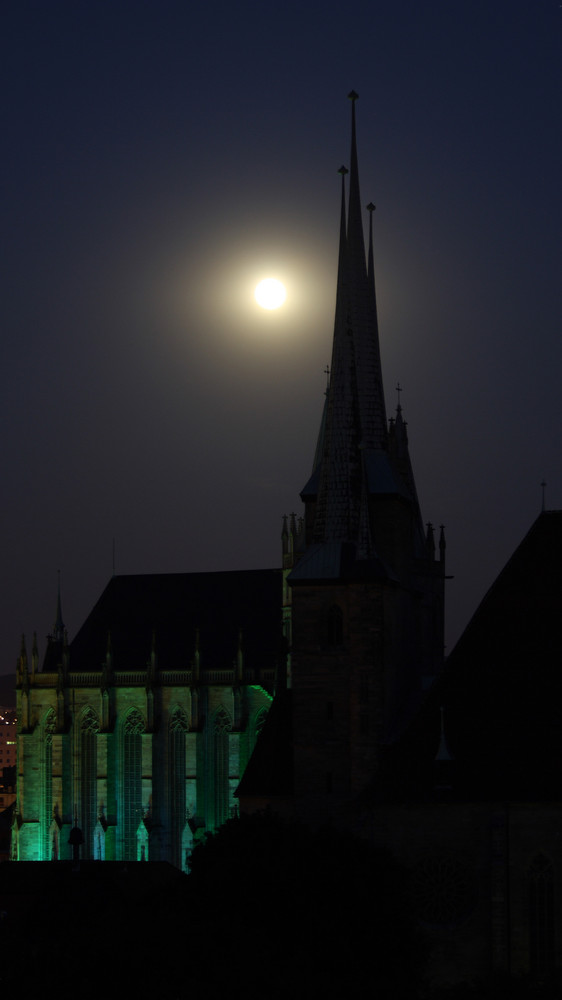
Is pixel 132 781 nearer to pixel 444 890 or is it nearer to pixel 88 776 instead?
pixel 88 776

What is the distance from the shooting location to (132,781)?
106 m

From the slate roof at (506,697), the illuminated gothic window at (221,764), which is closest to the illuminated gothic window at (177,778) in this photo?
the illuminated gothic window at (221,764)

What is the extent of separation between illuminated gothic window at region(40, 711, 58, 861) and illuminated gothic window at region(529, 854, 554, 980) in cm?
4740

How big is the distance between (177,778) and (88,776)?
5.48 metres

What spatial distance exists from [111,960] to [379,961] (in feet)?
34.6

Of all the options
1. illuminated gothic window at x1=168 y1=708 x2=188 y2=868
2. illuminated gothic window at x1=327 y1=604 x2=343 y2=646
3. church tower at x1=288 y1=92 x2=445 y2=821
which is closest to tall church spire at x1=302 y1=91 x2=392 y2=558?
church tower at x1=288 y1=92 x2=445 y2=821

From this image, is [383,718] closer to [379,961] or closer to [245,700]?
[379,961]

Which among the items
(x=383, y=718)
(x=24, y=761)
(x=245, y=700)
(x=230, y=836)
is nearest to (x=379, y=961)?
(x=230, y=836)

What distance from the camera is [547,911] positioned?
6512 cm

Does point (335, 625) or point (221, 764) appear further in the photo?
point (221, 764)

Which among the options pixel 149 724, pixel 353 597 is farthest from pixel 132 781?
pixel 353 597

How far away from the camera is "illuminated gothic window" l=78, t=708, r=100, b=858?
106 meters

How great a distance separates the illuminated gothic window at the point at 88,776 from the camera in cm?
10638

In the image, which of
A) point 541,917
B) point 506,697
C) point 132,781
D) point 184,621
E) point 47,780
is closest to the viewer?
point 541,917
